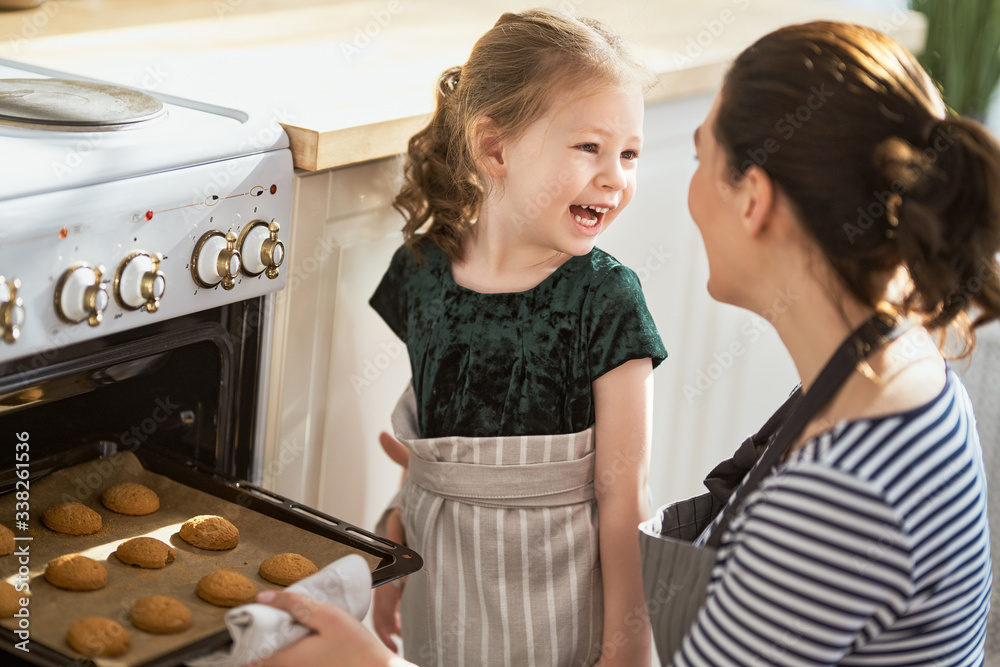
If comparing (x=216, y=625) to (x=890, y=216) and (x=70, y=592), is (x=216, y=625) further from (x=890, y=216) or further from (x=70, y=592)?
(x=890, y=216)

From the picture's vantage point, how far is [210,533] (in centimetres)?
98

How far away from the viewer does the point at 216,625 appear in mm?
856

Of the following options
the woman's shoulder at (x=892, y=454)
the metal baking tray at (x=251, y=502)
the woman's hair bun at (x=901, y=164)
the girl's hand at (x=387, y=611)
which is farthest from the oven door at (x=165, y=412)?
the woman's hair bun at (x=901, y=164)

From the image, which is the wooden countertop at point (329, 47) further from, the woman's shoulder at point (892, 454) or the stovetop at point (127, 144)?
the woman's shoulder at point (892, 454)

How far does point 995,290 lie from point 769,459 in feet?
0.72

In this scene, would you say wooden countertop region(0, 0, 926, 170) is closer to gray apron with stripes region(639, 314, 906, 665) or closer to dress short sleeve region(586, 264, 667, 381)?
dress short sleeve region(586, 264, 667, 381)

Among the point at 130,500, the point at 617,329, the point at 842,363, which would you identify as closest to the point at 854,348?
the point at 842,363

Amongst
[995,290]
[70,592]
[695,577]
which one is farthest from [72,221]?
[995,290]

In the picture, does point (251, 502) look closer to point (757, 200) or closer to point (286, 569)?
point (286, 569)

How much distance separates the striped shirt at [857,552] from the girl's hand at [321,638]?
0.26 meters

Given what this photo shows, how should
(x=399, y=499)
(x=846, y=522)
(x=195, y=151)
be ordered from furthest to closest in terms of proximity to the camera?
(x=399, y=499), (x=195, y=151), (x=846, y=522)

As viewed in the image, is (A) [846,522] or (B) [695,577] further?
(B) [695,577]

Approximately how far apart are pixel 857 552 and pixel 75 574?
0.61 meters

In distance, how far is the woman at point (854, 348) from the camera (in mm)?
744
